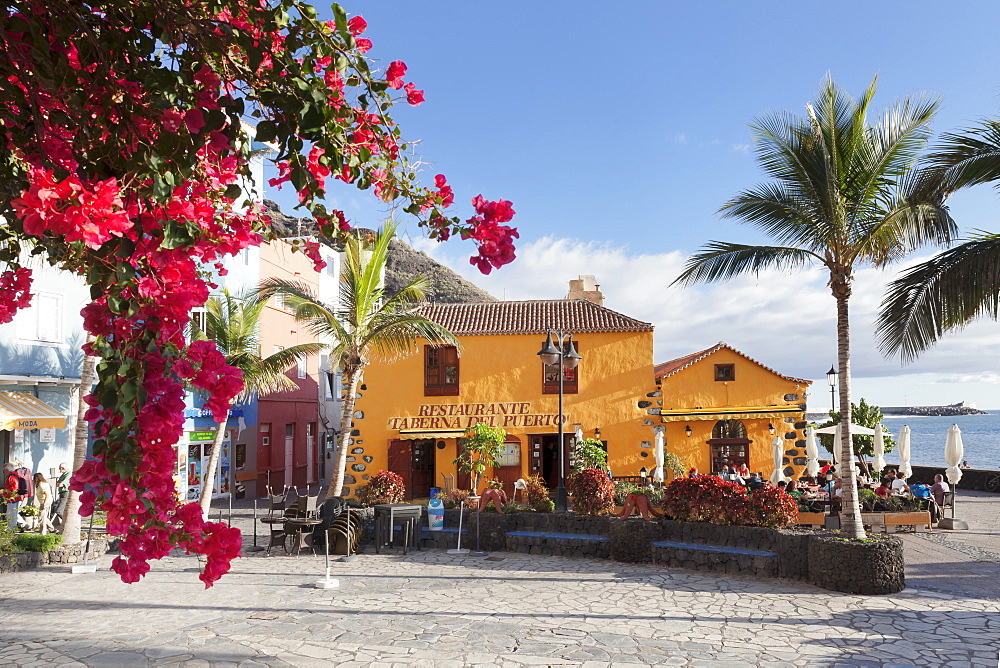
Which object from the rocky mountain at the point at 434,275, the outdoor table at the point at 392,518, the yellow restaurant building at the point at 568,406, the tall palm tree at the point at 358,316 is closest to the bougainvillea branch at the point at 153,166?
the outdoor table at the point at 392,518

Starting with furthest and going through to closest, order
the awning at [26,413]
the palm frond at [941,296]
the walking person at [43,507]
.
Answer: the awning at [26,413], the walking person at [43,507], the palm frond at [941,296]

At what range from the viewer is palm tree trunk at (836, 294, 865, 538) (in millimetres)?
10445

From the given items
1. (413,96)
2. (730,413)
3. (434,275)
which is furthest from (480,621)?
(434,275)

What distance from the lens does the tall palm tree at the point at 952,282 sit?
9.70 meters

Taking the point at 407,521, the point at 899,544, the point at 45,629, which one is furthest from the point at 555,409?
the point at 45,629

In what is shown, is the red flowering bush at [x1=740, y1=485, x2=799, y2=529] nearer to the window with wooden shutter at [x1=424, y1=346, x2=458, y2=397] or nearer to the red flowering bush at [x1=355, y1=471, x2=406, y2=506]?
the red flowering bush at [x1=355, y1=471, x2=406, y2=506]

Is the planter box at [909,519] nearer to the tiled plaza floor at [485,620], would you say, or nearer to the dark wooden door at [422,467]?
the tiled plaza floor at [485,620]

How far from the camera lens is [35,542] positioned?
12.5m

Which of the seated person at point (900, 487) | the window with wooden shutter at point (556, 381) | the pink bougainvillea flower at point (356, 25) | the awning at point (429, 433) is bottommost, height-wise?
the seated person at point (900, 487)

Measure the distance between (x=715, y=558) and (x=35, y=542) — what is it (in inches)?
449

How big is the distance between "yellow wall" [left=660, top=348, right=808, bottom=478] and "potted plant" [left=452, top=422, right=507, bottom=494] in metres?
5.48

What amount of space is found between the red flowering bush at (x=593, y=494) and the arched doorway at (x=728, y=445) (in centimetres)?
976

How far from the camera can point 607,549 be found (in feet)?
43.3

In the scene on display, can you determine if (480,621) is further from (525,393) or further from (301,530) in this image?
(525,393)
